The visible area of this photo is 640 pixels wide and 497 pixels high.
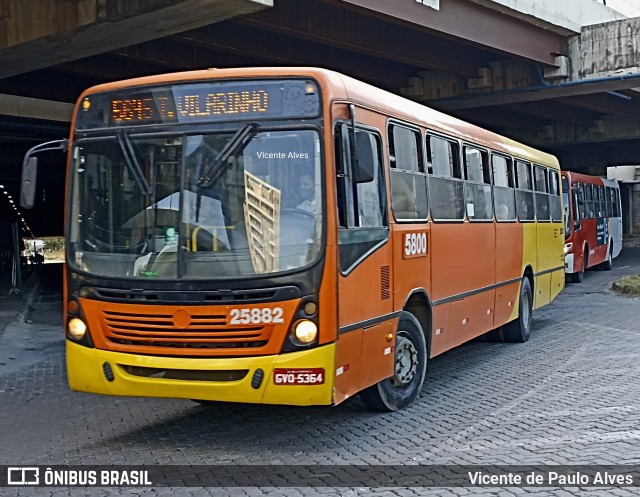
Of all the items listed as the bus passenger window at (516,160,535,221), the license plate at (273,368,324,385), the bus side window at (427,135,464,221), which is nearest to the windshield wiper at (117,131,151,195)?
the license plate at (273,368,324,385)

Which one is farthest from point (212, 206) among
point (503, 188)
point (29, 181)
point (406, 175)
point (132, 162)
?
point (503, 188)

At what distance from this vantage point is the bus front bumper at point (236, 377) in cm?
653

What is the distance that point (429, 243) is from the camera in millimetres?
8969

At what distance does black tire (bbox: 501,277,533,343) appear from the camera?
13.1 metres

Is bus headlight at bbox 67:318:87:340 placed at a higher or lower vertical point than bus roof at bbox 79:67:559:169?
lower

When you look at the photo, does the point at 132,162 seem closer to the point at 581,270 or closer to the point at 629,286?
the point at 629,286

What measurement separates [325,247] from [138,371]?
1.85 metres

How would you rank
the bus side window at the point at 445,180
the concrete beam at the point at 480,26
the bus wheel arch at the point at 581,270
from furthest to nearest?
the bus wheel arch at the point at 581,270 < the concrete beam at the point at 480,26 < the bus side window at the point at 445,180

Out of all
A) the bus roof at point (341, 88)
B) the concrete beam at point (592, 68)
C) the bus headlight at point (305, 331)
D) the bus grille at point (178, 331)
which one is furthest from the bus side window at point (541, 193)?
the bus grille at point (178, 331)

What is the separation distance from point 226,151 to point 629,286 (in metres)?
16.4

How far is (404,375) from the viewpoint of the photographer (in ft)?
27.7

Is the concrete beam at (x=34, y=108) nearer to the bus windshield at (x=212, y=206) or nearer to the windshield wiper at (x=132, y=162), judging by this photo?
the windshield wiper at (x=132, y=162)

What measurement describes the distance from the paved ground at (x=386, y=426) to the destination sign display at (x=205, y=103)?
9.00ft

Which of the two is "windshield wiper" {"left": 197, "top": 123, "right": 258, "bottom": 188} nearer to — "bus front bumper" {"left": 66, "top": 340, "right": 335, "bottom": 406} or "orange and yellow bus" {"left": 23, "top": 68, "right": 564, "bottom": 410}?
"orange and yellow bus" {"left": 23, "top": 68, "right": 564, "bottom": 410}
